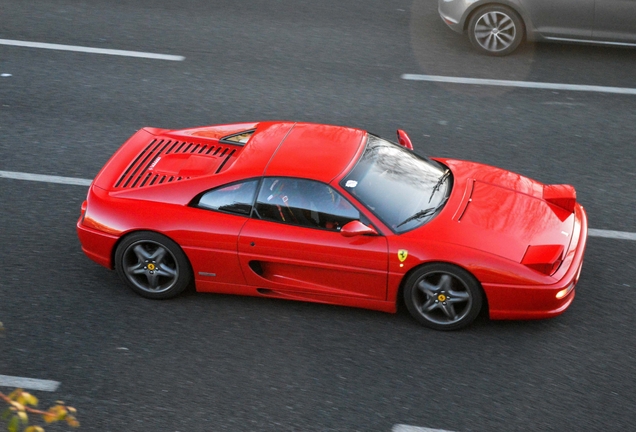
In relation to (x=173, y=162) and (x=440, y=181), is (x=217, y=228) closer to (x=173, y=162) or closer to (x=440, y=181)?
(x=173, y=162)

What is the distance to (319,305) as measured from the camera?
22.5 ft

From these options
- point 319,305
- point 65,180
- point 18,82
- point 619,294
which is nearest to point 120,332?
point 319,305

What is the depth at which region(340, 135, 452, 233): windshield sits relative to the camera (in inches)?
253

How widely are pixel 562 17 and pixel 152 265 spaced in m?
7.31

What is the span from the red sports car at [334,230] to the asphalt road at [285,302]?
277mm

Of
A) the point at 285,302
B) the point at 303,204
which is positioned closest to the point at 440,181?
the point at 303,204

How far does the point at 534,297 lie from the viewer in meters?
6.23

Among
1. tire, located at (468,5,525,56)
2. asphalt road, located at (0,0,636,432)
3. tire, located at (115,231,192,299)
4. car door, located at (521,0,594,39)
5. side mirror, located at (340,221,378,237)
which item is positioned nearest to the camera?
asphalt road, located at (0,0,636,432)

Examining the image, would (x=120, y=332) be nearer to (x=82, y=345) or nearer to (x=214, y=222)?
(x=82, y=345)

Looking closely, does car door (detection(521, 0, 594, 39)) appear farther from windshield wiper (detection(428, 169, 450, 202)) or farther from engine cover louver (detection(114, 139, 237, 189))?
engine cover louver (detection(114, 139, 237, 189))

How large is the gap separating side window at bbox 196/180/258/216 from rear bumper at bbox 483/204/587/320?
1993mm

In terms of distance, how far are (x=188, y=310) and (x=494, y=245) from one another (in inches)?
101

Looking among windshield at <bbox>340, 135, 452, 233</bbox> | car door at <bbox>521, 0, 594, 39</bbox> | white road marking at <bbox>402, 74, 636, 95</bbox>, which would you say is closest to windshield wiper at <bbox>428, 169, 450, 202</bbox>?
windshield at <bbox>340, 135, 452, 233</bbox>

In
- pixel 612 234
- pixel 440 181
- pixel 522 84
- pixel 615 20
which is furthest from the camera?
pixel 615 20
